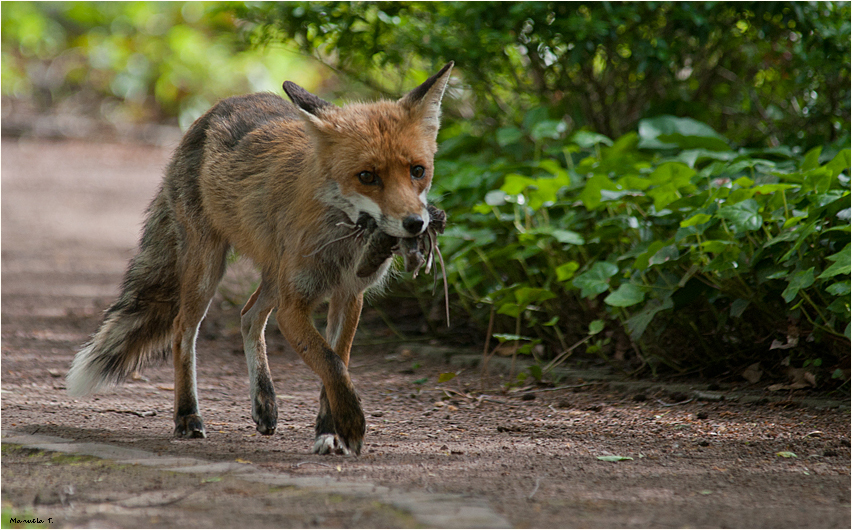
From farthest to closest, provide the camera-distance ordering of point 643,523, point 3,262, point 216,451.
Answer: point 3,262, point 216,451, point 643,523

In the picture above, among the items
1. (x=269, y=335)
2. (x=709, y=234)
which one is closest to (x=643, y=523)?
(x=709, y=234)

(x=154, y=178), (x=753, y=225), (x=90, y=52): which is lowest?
(x=753, y=225)

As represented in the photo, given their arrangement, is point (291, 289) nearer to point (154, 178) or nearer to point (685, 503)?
point (685, 503)

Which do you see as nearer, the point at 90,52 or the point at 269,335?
the point at 269,335

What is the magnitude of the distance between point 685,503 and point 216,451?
2150mm

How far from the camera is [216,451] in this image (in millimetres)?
3758

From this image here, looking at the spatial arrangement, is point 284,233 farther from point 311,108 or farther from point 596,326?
point 596,326

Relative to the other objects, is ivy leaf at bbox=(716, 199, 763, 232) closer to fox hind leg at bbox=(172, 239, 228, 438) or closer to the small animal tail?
fox hind leg at bbox=(172, 239, 228, 438)

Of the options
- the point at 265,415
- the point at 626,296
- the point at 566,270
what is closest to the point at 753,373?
the point at 626,296

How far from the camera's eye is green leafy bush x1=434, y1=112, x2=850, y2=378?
445cm

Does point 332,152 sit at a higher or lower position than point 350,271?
higher

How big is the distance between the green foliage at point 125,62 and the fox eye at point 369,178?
1428 centimetres

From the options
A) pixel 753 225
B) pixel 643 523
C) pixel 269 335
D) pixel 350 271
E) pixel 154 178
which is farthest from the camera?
pixel 154 178

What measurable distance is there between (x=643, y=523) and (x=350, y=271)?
197 cm
